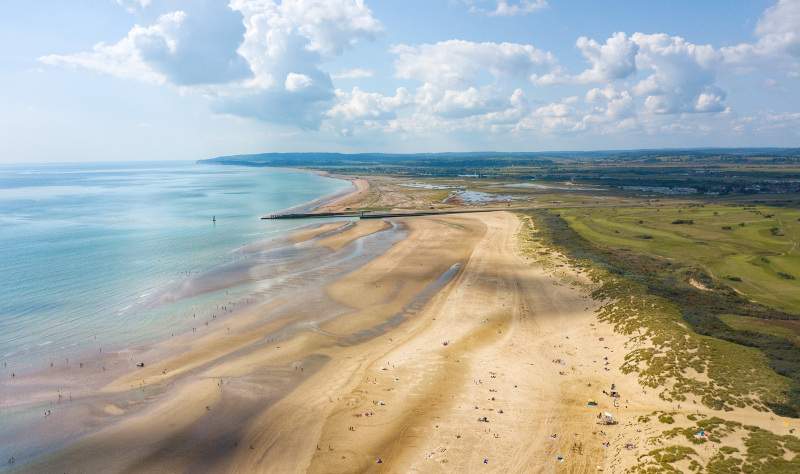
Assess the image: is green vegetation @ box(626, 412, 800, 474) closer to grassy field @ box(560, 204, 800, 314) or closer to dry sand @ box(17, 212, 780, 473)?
dry sand @ box(17, 212, 780, 473)

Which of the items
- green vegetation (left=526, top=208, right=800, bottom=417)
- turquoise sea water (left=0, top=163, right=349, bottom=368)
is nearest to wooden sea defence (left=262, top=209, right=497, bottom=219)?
turquoise sea water (left=0, top=163, right=349, bottom=368)

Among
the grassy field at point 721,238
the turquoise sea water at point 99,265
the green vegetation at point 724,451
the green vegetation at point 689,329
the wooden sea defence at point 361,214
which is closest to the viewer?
the green vegetation at point 724,451

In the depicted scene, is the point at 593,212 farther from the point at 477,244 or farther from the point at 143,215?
the point at 143,215

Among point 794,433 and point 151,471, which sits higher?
point 794,433

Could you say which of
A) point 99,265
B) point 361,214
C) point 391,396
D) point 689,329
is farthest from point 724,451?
point 361,214

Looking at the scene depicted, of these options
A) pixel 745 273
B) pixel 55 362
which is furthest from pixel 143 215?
pixel 745 273

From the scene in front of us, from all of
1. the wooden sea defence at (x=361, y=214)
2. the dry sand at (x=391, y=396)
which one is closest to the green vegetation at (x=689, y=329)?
the dry sand at (x=391, y=396)

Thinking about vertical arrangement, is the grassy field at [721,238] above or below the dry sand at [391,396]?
above

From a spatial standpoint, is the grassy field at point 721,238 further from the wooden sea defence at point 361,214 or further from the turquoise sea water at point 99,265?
the turquoise sea water at point 99,265
